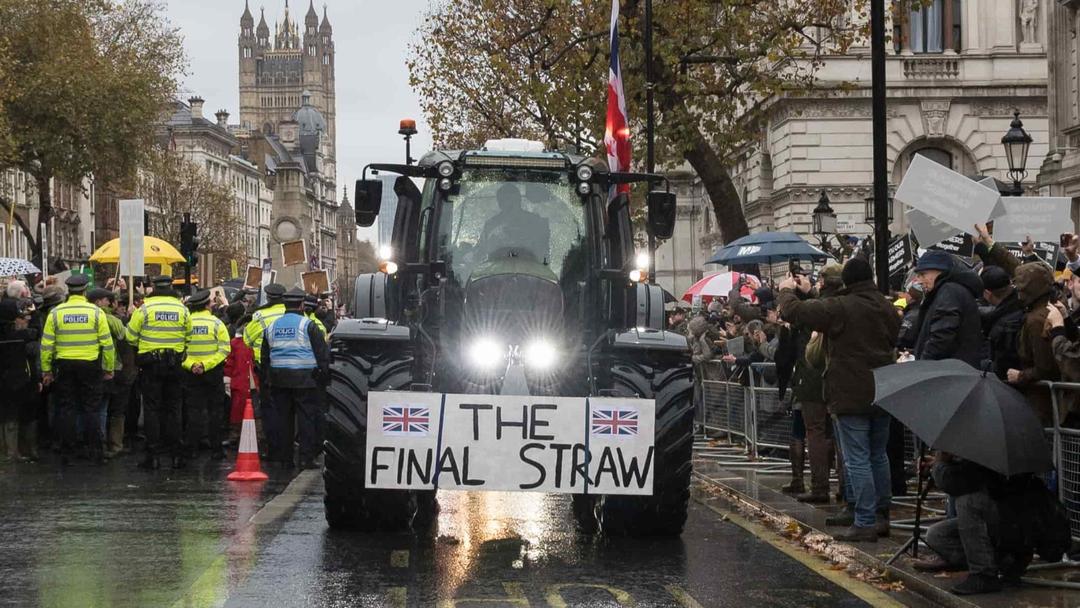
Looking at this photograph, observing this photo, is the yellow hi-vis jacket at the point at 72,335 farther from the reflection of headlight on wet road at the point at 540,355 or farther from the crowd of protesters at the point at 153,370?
the reflection of headlight on wet road at the point at 540,355

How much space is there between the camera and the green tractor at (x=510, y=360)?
10.8 m

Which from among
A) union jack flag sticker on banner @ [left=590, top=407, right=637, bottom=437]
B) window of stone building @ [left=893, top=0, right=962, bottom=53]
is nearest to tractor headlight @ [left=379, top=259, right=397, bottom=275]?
union jack flag sticker on banner @ [left=590, top=407, right=637, bottom=437]

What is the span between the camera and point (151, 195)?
95.2m

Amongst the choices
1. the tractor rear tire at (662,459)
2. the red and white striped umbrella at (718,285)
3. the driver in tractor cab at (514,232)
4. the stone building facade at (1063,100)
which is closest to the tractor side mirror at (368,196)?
the driver in tractor cab at (514,232)

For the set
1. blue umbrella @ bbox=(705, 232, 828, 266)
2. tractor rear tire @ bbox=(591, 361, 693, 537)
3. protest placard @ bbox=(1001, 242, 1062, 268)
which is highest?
blue umbrella @ bbox=(705, 232, 828, 266)

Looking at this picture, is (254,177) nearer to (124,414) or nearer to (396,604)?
(124,414)

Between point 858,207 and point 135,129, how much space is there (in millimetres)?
21814

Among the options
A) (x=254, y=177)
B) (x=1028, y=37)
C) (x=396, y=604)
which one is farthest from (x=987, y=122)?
(x=254, y=177)

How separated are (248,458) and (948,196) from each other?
7.87m

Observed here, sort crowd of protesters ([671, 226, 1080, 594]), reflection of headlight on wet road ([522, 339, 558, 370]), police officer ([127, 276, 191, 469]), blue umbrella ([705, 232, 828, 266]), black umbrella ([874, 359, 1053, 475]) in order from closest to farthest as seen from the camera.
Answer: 1. black umbrella ([874, 359, 1053, 475])
2. crowd of protesters ([671, 226, 1080, 594])
3. reflection of headlight on wet road ([522, 339, 558, 370])
4. police officer ([127, 276, 191, 469])
5. blue umbrella ([705, 232, 828, 266])

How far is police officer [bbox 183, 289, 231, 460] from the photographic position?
17.9m

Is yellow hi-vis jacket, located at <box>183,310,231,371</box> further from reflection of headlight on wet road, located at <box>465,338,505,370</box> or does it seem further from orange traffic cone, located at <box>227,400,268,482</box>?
reflection of headlight on wet road, located at <box>465,338,505,370</box>

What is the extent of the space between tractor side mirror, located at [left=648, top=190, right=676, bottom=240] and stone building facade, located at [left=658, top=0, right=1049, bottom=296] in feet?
119

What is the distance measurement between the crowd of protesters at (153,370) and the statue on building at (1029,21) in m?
36.1
